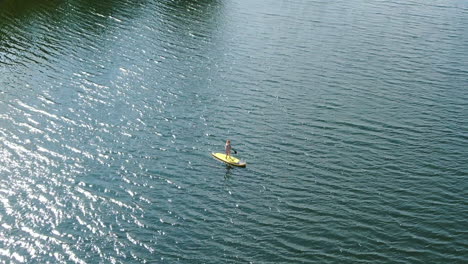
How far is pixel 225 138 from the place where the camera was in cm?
5900

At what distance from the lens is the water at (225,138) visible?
4278cm

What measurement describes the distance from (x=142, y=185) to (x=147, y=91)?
23.0 m

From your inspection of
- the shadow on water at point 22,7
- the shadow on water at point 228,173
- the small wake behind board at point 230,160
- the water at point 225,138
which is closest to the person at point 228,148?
the small wake behind board at point 230,160

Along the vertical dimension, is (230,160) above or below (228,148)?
below

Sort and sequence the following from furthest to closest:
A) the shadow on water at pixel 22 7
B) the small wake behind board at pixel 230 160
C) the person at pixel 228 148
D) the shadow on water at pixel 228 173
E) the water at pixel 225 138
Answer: the shadow on water at pixel 22 7 → the person at pixel 228 148 → the small wake behind board at pixel 230 160 → the shadow on water at pixel 228 173 → the water at pixel 225 138

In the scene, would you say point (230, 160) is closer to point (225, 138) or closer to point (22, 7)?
point (225, 138)

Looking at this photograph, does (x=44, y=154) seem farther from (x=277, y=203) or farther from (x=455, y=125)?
(x=455, y=125)

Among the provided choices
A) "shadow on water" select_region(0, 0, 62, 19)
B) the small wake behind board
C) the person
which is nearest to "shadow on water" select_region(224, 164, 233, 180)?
the small wake behind board

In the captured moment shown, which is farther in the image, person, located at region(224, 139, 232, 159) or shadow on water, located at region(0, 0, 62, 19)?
shadow on water, located at region(0, 0, 62, 19)

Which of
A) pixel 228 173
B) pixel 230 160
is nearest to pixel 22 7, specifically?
pixel 230 160

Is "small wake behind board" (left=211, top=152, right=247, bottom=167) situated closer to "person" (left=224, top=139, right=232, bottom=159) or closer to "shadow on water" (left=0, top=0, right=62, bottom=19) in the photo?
"person" (left=224, top=139, right=232, bottom=159)

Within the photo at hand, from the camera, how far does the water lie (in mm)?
42781

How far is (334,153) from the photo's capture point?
5619 centimetres

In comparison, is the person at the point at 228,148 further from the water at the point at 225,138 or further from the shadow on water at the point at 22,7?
the shadow on water at the point at 22,7
